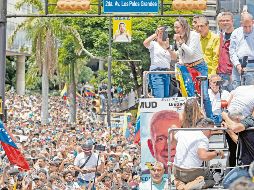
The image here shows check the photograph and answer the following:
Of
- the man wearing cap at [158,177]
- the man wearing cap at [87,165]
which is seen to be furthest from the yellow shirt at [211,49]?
the man wearing cap at [87,165]

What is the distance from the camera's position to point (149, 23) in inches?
2174

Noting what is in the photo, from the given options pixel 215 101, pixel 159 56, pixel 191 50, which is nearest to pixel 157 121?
pixel 215 101

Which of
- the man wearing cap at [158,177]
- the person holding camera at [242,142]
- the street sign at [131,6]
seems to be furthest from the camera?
the street sign at [131,6]

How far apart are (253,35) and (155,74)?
1.53 m

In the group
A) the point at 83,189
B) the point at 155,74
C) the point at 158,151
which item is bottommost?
the point at 83,189

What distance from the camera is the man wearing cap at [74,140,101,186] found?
1934 centimetres

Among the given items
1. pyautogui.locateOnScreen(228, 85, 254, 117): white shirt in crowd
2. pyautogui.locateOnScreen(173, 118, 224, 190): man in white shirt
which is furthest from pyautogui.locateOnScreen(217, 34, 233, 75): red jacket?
pyautogui.locateOnScreen(173, 118, 224, 190): man in white shirt

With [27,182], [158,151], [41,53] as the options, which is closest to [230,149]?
[158,151]

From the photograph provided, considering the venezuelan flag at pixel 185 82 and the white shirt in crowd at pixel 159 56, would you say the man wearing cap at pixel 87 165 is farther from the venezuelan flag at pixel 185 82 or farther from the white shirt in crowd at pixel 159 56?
the venezuelan flag at pixel 185 82

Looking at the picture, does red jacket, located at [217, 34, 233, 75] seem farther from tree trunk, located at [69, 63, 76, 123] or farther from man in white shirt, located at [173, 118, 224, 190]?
tree trunk, located at [69, 63, 76, 123]

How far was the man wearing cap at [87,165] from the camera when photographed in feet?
63.5

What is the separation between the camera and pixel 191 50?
13062 mm

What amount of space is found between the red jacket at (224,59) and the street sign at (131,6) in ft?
44.8

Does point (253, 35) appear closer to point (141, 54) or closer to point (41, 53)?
point (41, 53)
